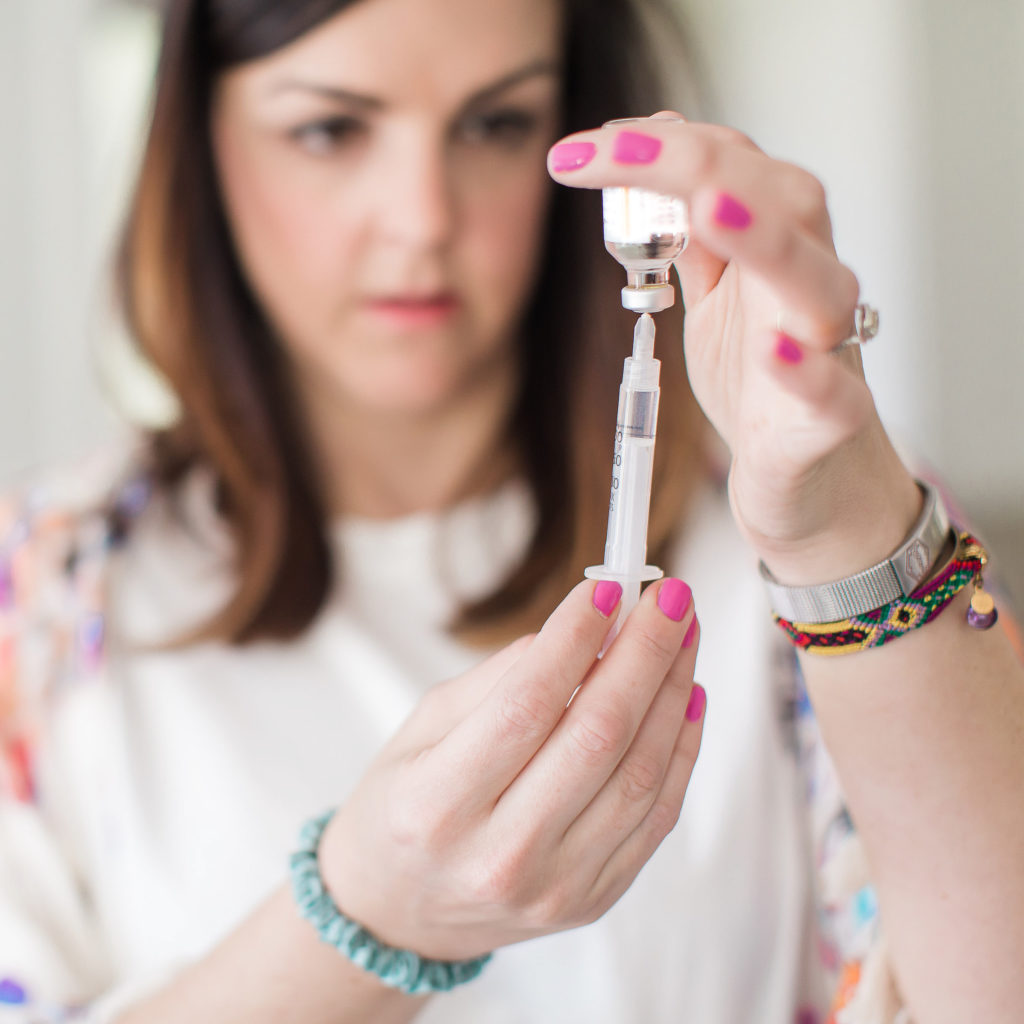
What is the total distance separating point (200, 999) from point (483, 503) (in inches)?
19.1

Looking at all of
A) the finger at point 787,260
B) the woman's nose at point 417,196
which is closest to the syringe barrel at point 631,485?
the finger at point 787,260

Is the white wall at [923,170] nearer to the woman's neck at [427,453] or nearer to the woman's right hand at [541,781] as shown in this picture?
the woman's neck at [427,453]

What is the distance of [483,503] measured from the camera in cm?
97

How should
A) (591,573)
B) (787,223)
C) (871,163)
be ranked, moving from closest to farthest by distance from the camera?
(787,223), (591,573), (871,163)

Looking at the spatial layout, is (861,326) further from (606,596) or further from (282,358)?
(282,358)

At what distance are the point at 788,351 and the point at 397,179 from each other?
476 millimetres

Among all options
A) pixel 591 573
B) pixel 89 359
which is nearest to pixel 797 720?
pixel 591 573

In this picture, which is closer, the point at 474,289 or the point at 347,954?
the point at 347,954

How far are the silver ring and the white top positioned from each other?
438 millimetres

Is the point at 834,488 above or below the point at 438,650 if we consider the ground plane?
above

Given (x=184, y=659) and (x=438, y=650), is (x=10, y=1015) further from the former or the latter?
(x=438, y=650)

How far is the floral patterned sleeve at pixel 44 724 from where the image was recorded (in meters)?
0.77

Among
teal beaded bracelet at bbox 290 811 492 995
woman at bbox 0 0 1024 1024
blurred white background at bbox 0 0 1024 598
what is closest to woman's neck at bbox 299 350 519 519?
woman at bbox 0 0 1024 1024

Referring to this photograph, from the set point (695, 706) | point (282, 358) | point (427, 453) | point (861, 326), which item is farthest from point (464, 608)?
point (861, 326)
